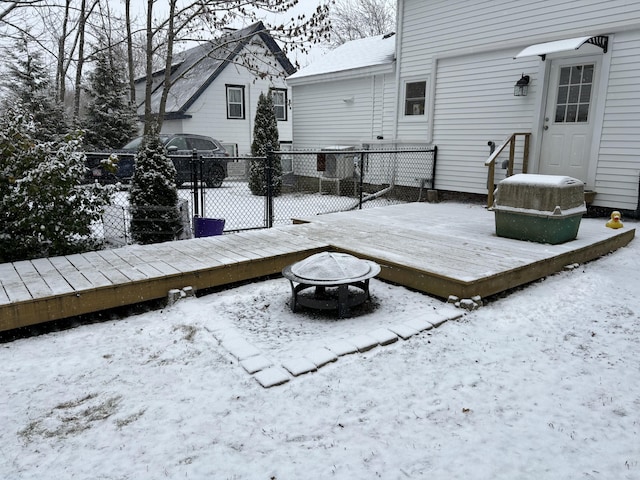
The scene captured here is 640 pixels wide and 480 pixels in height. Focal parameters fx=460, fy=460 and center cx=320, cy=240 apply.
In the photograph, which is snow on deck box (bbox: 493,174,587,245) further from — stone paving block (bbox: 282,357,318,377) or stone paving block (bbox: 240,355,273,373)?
stone paving block (bbox: 240,355,273,373)

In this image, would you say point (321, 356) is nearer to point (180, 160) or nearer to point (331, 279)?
point (331, 279)

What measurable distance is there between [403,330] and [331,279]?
62cm

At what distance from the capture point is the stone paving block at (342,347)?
9.07 feet

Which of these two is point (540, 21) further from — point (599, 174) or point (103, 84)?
point (103, 84)

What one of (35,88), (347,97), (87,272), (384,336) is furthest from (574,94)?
(35,88)

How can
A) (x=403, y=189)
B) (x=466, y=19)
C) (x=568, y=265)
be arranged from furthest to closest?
1. (x=403, y=189)
2. (x=466, y=19)
3. (x=568, y=265)

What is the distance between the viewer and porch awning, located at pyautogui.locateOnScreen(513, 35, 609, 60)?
6391 mm

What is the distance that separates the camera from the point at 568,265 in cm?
455

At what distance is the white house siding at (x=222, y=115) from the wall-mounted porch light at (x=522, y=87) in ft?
34.5

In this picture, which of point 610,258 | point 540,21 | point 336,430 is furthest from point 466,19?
point 336,430

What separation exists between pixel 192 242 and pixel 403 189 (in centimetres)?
610

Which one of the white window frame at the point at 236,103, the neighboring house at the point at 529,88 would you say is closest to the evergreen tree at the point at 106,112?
the white window frame at the point at 236,103

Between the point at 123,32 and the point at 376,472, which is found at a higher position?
the point at 123,32

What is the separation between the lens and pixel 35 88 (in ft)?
47.1
